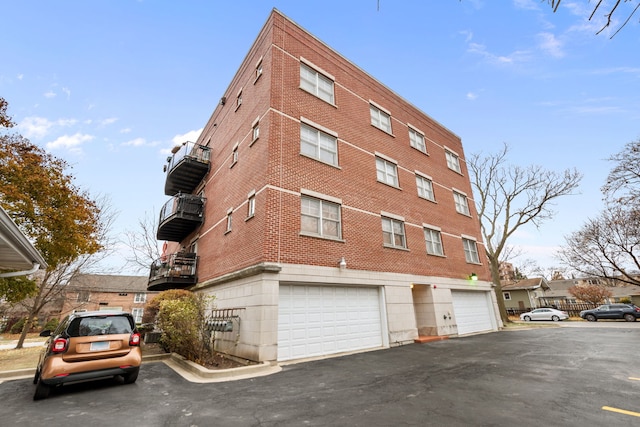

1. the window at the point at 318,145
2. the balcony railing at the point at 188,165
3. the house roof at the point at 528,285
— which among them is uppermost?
the balcony railing at the point at 188,165

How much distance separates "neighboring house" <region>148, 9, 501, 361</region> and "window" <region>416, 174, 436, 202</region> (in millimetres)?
106

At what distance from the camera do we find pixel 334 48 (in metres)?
15.2

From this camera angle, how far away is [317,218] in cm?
1130

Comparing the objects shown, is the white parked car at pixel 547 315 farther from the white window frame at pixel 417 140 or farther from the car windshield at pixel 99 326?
the car windshield at pixel 99 326

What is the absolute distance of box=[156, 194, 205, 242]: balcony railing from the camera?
16422mm

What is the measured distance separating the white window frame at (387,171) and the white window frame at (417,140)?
11.2 feet

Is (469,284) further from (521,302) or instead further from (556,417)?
(521,302)

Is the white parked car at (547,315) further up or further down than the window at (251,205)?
further down

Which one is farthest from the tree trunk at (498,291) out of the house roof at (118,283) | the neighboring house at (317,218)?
the house roof at (118,283)

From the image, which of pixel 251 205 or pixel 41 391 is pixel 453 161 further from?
pixel 41 391

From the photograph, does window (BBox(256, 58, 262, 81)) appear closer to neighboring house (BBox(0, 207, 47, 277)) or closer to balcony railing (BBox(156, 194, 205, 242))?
balcony railing (BBox(156, 194, 205, 242))

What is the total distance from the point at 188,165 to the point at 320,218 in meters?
10.9

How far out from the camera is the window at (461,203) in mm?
19906

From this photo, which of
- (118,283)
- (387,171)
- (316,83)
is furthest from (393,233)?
(118,283)
